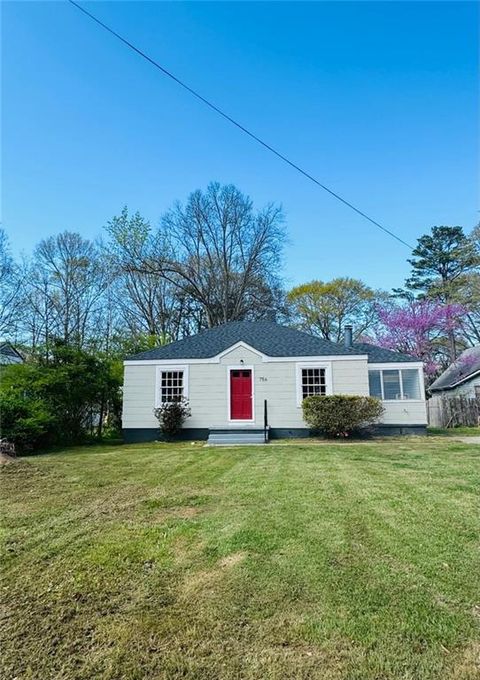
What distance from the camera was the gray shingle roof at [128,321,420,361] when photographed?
14273 millimetres

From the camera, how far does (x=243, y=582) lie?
281 cm

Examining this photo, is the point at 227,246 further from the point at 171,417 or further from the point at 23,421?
the point at 23,421

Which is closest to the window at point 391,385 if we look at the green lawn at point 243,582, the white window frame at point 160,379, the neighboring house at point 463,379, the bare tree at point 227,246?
the white window frame at point 160,379

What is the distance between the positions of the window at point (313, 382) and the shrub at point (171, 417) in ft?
14.2

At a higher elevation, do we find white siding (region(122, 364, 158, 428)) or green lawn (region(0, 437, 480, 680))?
white siding (region(122, 364, 158, 428))

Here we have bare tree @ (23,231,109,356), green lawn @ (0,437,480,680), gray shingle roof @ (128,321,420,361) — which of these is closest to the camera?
green lawn @ (0,437,480,680)

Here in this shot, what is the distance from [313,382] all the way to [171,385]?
5184mm

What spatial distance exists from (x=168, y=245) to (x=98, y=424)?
1550 cm

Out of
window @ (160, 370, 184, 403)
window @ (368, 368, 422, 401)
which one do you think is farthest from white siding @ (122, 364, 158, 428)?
window @ (368, 368, 422, 401)

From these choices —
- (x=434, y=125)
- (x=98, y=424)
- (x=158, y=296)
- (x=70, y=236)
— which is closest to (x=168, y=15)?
(x=434, y=125)

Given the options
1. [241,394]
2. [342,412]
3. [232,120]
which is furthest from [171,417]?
[232,120]

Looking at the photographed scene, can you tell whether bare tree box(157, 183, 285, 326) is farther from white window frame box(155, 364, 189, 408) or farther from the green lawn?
the green lawn

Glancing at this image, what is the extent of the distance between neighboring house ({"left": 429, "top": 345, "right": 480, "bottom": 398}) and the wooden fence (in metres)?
0.96

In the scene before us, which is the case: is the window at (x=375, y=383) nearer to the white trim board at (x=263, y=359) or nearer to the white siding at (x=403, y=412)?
the white siding at (x=403, y=412)
